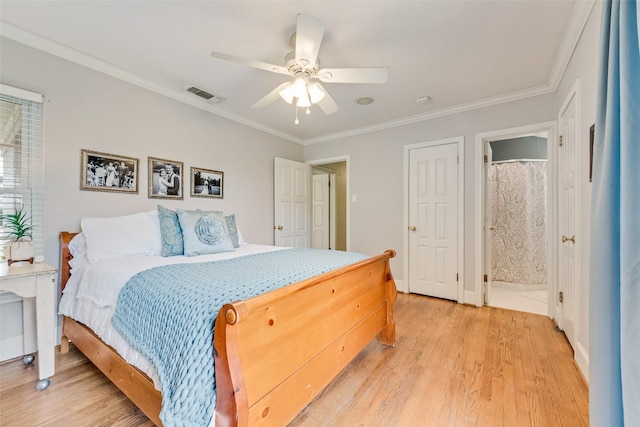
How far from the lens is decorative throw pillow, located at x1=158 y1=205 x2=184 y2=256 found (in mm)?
2229

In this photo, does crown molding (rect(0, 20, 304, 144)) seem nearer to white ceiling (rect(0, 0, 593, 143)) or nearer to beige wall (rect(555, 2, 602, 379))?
white ceiling (rect(0, 0, 593, 143))

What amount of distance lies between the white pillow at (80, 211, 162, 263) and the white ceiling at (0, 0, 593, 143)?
55.6 inches

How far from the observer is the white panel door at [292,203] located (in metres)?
4.18

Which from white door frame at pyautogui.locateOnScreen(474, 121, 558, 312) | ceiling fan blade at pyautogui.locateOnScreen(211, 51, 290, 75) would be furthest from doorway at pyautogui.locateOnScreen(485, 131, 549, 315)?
ceiling fan blade at pyautogui.locateOnScreen(211, 51, 290, 75)

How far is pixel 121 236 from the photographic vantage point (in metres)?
2.14

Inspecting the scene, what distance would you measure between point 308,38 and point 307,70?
226mm

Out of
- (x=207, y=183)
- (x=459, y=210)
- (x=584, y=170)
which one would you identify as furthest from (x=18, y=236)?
(x=459, y=210)

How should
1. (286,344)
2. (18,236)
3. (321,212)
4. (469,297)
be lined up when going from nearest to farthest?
(286,344) → (18,236) → (469,297) → (321,212)

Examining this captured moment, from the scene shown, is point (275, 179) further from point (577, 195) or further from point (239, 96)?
point (577, 195)

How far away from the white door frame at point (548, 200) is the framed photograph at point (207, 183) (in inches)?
126

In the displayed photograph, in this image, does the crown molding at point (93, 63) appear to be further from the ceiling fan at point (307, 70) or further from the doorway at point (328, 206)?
the doorway at point (328, 206)

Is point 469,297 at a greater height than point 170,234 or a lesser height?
lesser

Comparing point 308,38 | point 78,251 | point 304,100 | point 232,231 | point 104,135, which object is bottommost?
point 78,251

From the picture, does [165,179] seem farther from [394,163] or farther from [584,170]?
[584,170]
